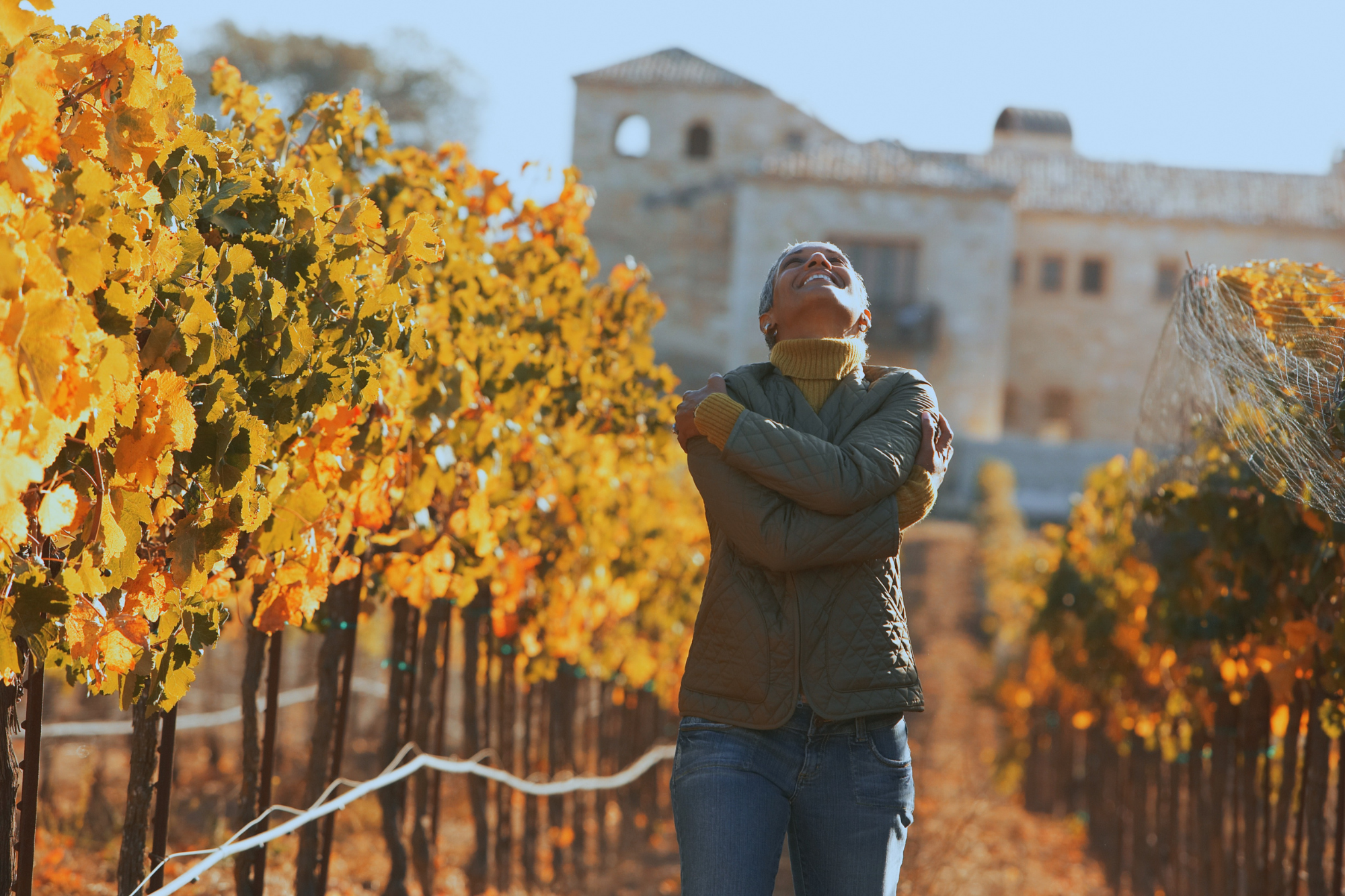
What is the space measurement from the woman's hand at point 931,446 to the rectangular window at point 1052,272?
104 feet

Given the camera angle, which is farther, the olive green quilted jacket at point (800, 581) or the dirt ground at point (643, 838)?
the dirt ground at point (643, 838)

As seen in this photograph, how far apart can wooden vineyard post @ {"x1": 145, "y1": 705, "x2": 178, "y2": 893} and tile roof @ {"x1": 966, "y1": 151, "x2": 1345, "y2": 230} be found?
31028mm

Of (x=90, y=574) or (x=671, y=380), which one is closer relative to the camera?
(x=90, y=574)

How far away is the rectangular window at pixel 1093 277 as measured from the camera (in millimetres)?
32781

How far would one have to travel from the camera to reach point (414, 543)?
405cm

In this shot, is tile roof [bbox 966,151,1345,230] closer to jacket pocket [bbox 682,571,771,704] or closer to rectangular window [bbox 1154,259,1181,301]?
rectangular window [bbox 1154,259,1181,301]

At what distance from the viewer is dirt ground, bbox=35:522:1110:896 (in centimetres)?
567

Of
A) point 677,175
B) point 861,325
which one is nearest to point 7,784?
point 861,325

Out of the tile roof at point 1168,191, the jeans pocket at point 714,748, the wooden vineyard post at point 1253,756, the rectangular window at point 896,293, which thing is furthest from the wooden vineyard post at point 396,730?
the tile roof at point 1168,191

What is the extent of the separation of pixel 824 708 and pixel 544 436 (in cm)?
316

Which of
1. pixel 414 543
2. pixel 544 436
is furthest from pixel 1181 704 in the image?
pixel 414 543

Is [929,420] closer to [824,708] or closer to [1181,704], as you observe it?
[824,708]

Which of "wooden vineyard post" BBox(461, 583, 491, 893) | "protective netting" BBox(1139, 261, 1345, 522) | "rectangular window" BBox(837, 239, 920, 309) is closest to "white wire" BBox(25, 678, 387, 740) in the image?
"wooden vineyard post" BBox(461, 583, 491, 893)

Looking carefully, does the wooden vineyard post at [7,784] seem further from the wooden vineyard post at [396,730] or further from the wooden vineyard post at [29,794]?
the wooden vineyard post at [396,730]
